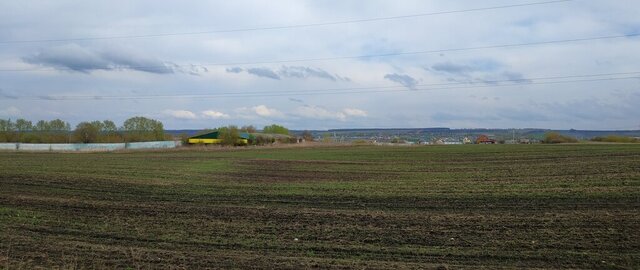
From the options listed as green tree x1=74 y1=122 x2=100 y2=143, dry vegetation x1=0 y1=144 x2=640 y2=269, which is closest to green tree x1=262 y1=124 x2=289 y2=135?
green tree x1=74 y1=122 x2=100 y2=143

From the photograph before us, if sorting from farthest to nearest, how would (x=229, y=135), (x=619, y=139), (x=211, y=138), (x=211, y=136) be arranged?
(x=211, y=136), (x=211, y=138), (x=229, y=135), (x=619, y=139)

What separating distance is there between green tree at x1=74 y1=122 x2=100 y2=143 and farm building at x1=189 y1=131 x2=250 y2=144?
22.5 metres

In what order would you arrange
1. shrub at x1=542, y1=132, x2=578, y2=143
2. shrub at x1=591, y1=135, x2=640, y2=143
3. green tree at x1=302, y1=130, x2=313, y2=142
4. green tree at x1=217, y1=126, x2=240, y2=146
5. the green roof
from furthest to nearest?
green tree at x1=302, y1=130, x2=313, y2=142
the green roof
green tree at x1=217, y1=126, x2=240, y2=146
shrub at x1=542, y1=132, x2=578, y2=143
shrub at x1=591, y1=135, x2=640, y2=143

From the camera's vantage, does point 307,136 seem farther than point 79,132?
Yes

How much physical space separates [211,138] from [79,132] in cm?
3042

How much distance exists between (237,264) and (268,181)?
19824 mm

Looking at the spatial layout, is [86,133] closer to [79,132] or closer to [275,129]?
[79,132]

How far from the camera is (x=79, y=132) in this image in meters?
119

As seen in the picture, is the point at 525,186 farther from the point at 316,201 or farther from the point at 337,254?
A: the point at 337,254

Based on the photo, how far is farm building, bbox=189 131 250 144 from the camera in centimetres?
12721

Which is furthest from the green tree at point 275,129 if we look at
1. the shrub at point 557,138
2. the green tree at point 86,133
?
the shrub at point 557,138

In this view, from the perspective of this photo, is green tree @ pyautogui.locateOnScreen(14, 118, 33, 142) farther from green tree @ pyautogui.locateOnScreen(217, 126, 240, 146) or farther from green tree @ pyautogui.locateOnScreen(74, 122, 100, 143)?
green tree @ pyautogui.locateOnScreen(217, 126, 240, 146)

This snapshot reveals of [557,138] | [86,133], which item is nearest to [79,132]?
[86,133]

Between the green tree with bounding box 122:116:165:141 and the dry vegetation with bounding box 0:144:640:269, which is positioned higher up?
the green tree with bounding box 122:116:165:141
